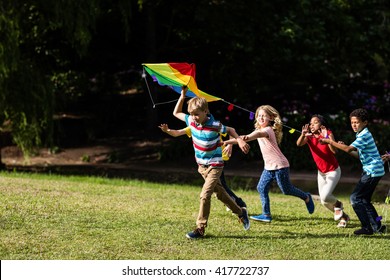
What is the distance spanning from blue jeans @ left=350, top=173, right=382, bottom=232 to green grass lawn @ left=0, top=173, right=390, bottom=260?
206mm

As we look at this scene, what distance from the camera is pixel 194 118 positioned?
7703 mm

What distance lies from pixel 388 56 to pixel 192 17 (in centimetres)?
523

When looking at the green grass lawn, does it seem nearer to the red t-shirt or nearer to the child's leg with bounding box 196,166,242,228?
the child's leg with bounding box 196,166,242,228

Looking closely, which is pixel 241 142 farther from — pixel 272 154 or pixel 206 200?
pixel 272 154

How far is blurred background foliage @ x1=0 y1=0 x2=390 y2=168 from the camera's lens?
1504cm

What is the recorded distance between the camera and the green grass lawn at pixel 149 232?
23.0 feet

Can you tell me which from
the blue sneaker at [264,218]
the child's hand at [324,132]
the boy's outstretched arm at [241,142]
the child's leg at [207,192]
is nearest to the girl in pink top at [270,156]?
the blue sneaker at [264,218]

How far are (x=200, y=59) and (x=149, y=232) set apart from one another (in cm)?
1163

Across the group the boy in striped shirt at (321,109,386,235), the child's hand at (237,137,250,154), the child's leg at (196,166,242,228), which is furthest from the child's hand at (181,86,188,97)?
the boy in striped shirt at (321,109,386,235)

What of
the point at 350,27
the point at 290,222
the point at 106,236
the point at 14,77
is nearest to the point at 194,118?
the point at 106,236

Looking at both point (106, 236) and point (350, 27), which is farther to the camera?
point (350, 27)

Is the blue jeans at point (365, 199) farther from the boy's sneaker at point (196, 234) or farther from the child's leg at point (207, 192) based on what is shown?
the boy's sneaker at point (196, 234)

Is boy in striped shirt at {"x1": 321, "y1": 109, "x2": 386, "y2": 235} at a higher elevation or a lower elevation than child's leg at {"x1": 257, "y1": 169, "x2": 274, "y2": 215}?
higher

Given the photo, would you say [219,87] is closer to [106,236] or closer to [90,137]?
[90,137]
